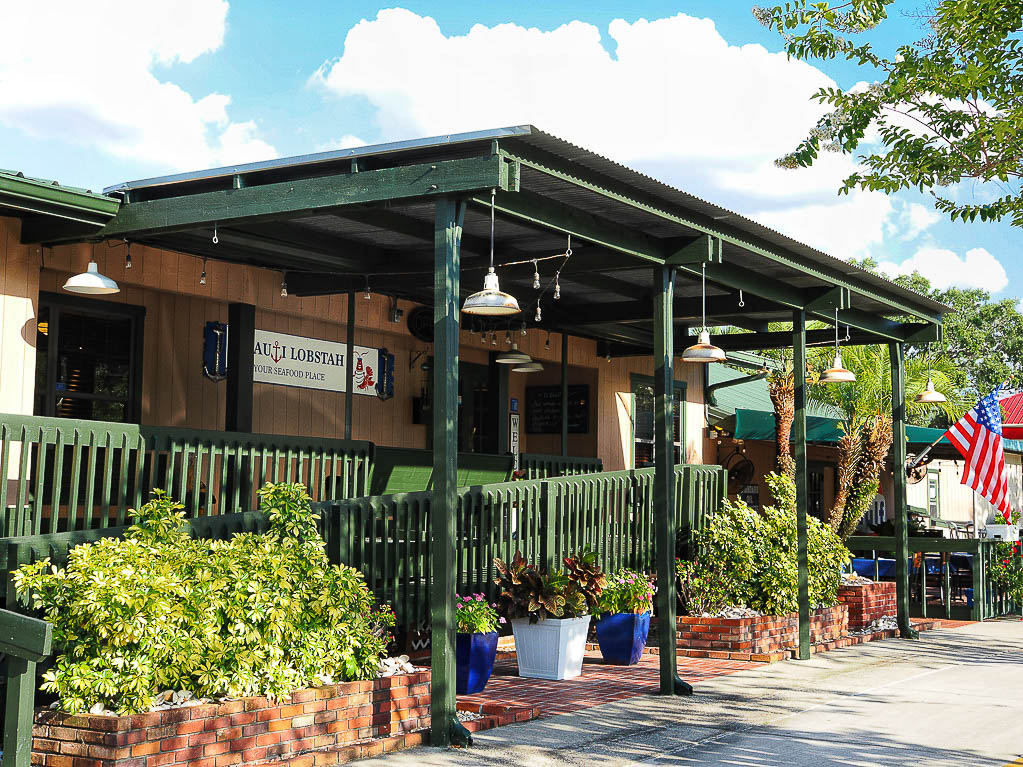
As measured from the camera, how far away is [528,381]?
1677 centimetres

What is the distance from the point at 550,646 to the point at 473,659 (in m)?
1.43

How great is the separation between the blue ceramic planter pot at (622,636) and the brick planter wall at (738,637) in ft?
2.74

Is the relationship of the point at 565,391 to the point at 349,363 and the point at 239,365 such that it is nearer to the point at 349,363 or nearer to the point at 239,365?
the point at 349,363

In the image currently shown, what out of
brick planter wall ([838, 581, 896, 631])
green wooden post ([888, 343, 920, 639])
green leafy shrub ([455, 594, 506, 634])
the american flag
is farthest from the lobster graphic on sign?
the american flag

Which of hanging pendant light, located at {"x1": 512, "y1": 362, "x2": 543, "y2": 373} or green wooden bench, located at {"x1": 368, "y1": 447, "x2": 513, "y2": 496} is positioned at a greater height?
hanging pendant light, located at {"x1": 512, "y1": 362, "x2": 543, "y2": 373}

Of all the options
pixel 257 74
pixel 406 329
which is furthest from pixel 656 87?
pixel 406 329

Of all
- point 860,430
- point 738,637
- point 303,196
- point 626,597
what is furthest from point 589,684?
point 860,430

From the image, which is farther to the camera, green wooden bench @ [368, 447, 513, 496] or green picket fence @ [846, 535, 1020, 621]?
green picket fence @ [846, 535, 1020, 621]

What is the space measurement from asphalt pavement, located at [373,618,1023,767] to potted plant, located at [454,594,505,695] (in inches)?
29.0

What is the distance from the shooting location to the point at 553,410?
1648cm

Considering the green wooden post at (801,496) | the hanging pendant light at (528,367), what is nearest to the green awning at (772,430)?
the hanging pendant light at (528,367)

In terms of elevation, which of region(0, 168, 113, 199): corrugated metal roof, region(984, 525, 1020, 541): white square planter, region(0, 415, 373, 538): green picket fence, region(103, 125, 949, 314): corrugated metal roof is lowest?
region(984, 525, 1020, 541): white square planter

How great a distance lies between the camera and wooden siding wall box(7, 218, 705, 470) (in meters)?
9.78

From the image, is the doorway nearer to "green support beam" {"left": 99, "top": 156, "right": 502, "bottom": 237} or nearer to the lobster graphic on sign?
the lobster graphic on sign
